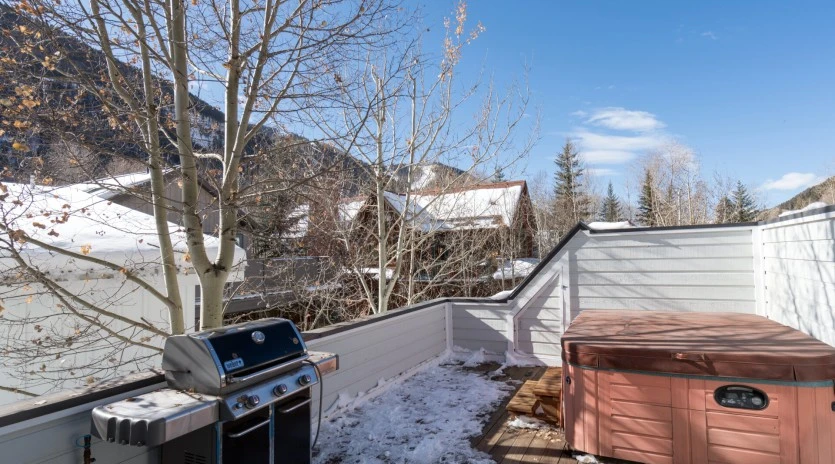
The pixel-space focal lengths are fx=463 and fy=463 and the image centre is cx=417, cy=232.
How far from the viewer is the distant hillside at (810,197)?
18875 mm

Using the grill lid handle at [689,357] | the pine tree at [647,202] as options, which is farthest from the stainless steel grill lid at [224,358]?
the pine tree at [647,202]

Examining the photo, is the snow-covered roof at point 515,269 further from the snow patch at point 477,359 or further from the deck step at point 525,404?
the deck step at point 525,404

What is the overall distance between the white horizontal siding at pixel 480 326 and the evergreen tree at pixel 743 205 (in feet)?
55.8

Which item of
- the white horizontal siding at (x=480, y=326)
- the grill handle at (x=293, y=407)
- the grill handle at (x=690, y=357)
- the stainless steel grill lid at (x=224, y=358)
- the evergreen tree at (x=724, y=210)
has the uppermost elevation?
the evergreen tree at (x=724, y=210)

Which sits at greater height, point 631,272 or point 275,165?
point 275,165

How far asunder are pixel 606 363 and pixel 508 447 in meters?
0.92

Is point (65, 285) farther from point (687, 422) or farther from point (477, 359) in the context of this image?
point (687, 422)

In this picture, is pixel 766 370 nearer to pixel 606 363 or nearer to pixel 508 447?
pixel 606 363

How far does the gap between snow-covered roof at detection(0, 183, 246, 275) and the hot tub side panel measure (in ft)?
10.2

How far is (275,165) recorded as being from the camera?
19.3ft

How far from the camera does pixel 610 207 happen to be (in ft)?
93.8

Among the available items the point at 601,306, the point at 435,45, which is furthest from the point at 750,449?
the point at 435,45

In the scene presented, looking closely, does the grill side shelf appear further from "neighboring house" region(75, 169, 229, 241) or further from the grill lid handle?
the grill lid handle

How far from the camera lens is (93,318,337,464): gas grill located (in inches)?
68.7
